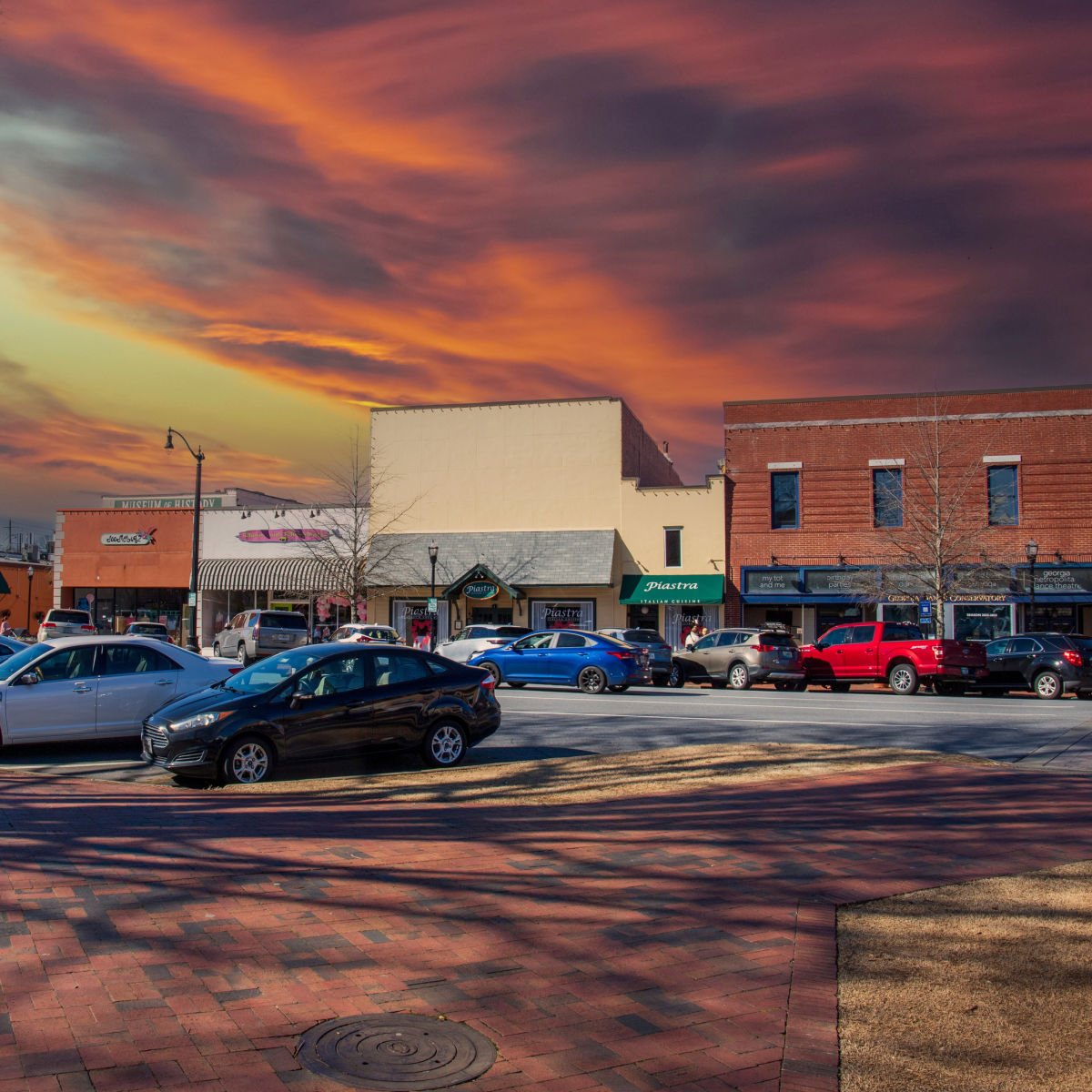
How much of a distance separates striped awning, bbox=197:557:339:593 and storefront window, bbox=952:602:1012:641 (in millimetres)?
24914

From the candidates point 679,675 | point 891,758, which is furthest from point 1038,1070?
point 679,675

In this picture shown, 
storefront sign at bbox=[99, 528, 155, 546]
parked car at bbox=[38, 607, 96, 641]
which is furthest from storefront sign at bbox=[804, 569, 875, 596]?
storefront sign at bbox=[99, 528, 155, 546]

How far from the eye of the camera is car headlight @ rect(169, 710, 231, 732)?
10891 mm

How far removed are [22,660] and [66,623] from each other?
27.0 metres

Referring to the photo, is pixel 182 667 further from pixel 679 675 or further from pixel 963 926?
pixel 679 675

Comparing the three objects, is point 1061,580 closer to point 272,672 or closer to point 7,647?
point 7,647

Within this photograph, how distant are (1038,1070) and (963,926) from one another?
5.54 feet

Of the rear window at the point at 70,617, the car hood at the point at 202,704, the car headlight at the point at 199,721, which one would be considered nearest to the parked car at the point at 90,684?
the car hood at the point at 202,704

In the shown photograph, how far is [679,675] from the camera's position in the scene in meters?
27.7

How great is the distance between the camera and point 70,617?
129 ft

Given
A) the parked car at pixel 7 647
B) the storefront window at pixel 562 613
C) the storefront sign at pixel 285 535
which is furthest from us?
the storefront sign at pixel 285 535

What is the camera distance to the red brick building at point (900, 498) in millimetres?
38531

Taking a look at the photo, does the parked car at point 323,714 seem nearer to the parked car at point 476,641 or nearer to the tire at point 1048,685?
the parked car at point 476,641

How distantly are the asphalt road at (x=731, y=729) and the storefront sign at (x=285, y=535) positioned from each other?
2696cm
